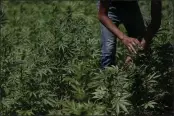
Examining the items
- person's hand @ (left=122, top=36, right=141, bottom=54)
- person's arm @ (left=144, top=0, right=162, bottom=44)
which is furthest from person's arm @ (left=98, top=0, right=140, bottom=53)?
person's arm @ (left=144, top=0, right=162, bottom=44)

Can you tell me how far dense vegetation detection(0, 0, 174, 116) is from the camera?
2.93 m

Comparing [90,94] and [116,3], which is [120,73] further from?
[116,3]

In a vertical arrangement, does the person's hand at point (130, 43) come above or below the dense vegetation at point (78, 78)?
above

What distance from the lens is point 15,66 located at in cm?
364

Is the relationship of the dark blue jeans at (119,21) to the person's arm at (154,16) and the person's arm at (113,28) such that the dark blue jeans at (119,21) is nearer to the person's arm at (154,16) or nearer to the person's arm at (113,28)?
the person's arm at (113,28)

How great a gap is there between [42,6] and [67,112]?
408 cm

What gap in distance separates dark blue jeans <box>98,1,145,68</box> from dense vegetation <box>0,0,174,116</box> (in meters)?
0.09

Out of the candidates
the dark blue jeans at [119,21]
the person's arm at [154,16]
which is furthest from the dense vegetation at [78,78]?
the person's arm at [154,16]

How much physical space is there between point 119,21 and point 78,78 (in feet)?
3.40

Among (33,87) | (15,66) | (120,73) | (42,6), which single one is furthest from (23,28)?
(120,73)

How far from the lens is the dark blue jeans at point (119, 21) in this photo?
376cm

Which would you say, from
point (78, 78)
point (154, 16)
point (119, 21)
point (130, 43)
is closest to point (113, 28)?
point (130, 43)

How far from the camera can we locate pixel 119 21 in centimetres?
381

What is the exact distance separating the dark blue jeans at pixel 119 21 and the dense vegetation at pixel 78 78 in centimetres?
9
